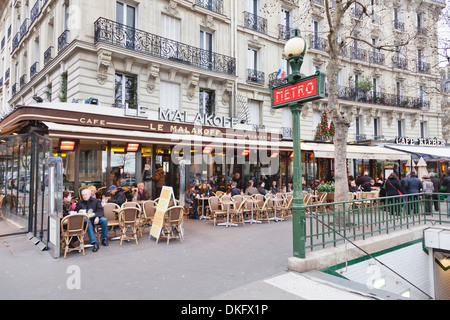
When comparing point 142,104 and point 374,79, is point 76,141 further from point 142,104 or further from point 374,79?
point 374,79

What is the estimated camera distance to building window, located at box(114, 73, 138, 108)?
1130 cm

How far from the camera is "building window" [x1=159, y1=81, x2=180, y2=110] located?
1241 cm

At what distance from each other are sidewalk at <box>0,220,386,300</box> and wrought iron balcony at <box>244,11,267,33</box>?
41.7 ft

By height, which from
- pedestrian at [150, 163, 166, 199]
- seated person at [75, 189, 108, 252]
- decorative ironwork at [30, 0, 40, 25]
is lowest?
seated person at [75, 189, 108, 252]

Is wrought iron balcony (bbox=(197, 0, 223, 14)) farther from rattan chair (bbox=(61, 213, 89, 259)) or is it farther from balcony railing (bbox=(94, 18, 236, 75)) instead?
rattan chair (bbox=(61, 213, 89, 259))

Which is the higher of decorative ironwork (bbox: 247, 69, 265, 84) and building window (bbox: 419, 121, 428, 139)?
decorative ironwork (bbox: 247, 69, 265, 84)

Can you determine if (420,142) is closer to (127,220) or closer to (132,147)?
(132,147)

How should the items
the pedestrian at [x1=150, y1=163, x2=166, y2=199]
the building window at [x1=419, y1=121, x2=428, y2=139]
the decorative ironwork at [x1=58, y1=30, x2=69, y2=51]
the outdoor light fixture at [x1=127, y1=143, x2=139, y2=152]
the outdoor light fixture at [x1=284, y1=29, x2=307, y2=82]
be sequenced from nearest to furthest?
1. the outdoor light fixture at [x1=284, y1=29, x2=307, y2=82]
2. the outdoor light fixture at [x1=127, y1=143, x2=139, y2=152]
3. the pedestrian at [x1=150, y1=163, x2=166, y2=199]
4. the decorative ironwork at [x1=58, y1=30, x2=69, y2=51]
5. the building window at [x1=419, y1=121, x2=428, y2=139]

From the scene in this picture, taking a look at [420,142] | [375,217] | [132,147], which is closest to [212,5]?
[132,147]

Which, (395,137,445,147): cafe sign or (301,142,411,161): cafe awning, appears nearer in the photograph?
(301,142,411,161): cafe awning

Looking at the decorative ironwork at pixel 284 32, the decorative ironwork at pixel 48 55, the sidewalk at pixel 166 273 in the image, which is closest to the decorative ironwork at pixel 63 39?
the decorative ironwork at pixel 48 55

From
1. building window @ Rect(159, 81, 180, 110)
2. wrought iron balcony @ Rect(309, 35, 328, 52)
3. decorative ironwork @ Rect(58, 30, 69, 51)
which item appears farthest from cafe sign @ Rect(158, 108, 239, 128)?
wrought iron balcony @ Rect(309, 35, 328, 52)

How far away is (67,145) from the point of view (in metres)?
8.69

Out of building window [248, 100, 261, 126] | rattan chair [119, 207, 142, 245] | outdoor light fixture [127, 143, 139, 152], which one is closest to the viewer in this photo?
rattan chair [119, 207, 142, 245]
